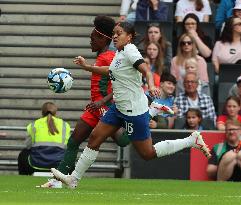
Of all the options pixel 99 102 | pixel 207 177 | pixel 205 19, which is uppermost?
pixel 205 19

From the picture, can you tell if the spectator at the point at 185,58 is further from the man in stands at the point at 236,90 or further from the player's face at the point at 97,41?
the player's face at the point at 97,41

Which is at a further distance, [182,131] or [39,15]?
[39,15]

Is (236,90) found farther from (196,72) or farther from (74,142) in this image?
(74,142)

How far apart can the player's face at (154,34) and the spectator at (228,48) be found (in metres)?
1.06

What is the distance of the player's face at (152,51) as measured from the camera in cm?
2003

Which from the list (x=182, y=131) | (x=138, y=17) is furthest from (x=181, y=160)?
(x=138, y=17)

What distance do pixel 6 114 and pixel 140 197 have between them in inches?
344

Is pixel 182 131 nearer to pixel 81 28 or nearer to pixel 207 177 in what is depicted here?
pixel 207 177

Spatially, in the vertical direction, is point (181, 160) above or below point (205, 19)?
below

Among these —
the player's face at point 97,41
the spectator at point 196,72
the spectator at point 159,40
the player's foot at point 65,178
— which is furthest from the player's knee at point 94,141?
the spectator at point 159,40

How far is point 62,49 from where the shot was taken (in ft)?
72.2

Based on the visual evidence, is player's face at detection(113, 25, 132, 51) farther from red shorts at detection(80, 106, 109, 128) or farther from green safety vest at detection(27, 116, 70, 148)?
green safety vest at detection(27, 116, 70, 148)

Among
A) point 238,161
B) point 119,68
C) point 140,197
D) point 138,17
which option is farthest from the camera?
point 138,17

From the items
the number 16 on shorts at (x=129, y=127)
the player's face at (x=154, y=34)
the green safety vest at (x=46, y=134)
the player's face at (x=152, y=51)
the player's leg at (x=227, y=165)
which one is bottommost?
the player's leg at (x=227, y=165)
